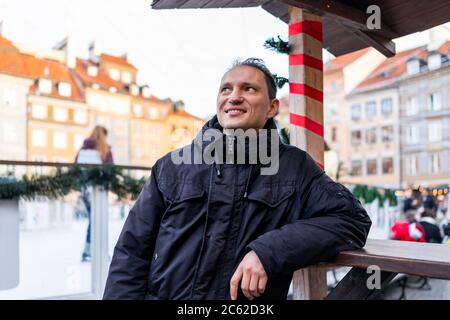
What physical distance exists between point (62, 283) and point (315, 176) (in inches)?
87.2

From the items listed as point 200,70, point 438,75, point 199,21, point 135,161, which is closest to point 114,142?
point 135,161

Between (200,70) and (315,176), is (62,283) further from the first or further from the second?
(315,176)

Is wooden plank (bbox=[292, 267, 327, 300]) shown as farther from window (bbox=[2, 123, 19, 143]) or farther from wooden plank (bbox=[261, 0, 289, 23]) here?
window (bbox=[2, 123, 19, 143])

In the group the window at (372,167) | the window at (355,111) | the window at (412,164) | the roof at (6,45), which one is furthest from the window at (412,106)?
the roof at (6,45)

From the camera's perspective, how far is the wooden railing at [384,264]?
3.77 feet

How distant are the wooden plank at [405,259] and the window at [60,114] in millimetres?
2931

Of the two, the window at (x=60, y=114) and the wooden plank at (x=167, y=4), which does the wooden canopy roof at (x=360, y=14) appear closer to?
the wooden plank at (x=167, y=4)

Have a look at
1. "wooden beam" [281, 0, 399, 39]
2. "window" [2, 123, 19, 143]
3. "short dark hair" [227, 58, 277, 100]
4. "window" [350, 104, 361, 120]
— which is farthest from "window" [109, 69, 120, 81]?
"window" [350, 104, 361, 120]

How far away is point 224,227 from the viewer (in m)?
1.24

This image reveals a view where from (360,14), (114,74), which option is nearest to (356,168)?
(114,74)

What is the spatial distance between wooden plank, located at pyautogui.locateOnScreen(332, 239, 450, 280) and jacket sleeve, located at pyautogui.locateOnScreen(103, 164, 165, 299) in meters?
0.51

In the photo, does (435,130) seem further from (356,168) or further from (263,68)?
(263,68)

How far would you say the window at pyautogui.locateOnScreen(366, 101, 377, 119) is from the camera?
274 inches

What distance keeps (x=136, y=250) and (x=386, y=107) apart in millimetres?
6140
